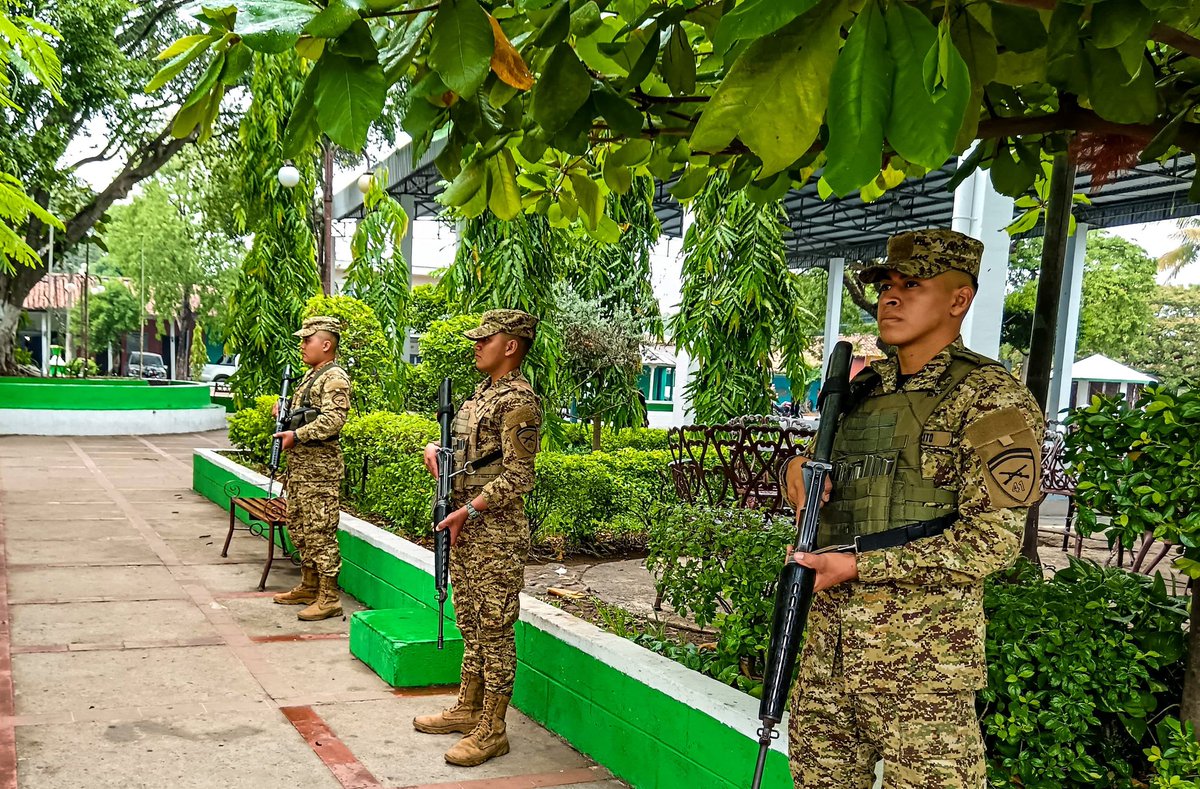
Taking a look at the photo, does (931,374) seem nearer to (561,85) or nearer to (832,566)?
(832,566)

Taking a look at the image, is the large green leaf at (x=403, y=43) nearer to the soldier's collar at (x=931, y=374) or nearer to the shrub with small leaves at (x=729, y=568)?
the soldier's collar at (x=931, y=374)

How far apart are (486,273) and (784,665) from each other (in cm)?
719

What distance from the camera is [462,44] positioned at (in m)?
1.42

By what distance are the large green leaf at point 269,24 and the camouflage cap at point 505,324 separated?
290 centimetres

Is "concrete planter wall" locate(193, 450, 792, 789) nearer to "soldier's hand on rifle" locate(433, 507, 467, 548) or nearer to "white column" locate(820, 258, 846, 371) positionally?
"soldier's hand on rifle" locate(433, 507, 467, 548)

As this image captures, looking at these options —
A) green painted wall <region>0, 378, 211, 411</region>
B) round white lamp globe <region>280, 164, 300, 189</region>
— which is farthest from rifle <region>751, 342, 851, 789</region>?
green painted wall <region>0, 378, 211, 411</region>

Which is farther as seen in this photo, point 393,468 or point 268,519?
point 393,468

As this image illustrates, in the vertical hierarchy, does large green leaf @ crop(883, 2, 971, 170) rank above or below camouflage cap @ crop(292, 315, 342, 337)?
above

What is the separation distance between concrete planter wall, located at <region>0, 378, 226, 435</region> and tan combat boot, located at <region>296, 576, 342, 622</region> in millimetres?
15247

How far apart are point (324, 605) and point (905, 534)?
482cm

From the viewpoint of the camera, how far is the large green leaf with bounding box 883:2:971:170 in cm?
106

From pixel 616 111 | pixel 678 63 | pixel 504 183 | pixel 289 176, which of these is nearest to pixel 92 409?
pixel 289 176

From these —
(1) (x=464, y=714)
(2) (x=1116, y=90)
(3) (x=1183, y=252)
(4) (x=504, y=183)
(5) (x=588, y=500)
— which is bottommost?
(1) (x=464, y=714)

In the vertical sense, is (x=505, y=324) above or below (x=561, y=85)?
below
